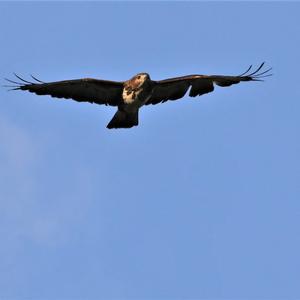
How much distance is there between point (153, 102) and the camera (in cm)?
3784

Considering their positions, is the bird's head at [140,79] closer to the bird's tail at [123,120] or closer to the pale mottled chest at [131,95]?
the pale mottled chest at [131,95]

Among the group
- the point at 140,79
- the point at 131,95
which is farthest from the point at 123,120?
the point at 140,79

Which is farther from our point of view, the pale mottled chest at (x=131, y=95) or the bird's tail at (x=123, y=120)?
the bird's tail at (x=123, y=120)

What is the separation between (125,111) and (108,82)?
0.87 meters

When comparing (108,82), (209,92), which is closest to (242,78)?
(209,92)

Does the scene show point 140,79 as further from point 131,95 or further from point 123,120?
point 123,120

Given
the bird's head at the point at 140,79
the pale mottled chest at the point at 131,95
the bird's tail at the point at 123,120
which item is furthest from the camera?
the bird's tail at the point at 123,120

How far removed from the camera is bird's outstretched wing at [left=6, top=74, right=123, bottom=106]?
121 ft

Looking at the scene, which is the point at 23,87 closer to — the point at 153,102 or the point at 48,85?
the point at 48,85

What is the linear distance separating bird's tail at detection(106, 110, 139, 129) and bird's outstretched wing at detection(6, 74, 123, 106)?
1.13ft

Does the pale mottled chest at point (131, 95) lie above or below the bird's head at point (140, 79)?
below

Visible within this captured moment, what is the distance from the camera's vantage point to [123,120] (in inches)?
1473

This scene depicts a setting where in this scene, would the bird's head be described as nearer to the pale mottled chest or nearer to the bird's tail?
the pale mottled chest

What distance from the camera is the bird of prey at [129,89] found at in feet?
121
